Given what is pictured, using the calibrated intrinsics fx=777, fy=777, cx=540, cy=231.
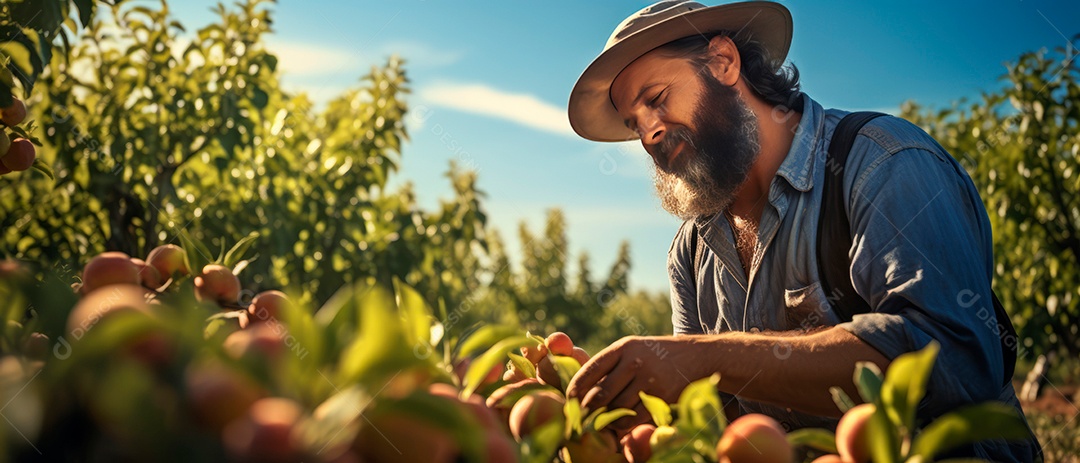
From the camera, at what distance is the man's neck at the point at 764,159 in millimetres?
2492

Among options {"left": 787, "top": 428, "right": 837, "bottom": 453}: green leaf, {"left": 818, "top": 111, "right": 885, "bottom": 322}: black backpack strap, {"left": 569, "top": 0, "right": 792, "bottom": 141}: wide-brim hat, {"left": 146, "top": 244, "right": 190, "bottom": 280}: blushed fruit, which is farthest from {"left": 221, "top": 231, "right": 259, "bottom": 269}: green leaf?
A: {"left": 569, "top": 0, "right": 792, "bottom": 141}: wide-brim hat

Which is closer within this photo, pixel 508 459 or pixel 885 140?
pixel 508 459

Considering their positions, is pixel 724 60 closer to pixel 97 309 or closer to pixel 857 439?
pixel 857 439

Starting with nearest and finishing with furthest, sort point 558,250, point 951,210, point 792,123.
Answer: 1. point 951,210
2. point 792,123
3. point 558,250

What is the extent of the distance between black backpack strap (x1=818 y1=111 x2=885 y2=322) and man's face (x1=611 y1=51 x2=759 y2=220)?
16.9 inches

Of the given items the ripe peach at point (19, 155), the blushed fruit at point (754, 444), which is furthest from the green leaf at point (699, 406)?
the ripe peach at point (19, 155)

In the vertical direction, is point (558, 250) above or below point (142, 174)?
below

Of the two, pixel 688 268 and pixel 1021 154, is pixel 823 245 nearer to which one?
pixel 688 268

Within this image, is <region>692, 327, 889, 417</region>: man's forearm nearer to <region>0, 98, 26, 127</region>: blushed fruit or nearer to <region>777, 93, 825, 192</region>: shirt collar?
<region>777, 93, 825, 192</region>: shirt collar

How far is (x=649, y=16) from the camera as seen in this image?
2582mm

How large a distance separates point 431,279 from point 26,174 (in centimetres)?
254

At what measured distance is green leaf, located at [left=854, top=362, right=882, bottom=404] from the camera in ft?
2.27

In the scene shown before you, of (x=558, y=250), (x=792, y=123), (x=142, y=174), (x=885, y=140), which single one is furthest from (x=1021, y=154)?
(x=558, y=250)

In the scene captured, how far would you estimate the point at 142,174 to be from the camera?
4.02 m
